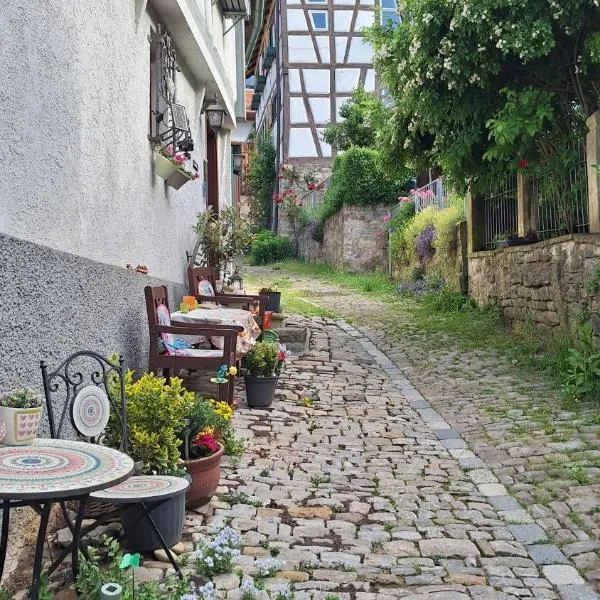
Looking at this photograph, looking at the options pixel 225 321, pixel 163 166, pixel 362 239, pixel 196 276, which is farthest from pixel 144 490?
pixel 362 239

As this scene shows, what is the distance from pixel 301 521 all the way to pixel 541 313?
4.80 metres

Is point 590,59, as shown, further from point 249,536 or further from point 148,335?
point 249,536

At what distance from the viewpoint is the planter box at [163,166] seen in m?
5.67

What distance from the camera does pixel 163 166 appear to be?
5.74m

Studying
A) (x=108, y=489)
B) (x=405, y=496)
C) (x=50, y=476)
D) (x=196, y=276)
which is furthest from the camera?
(x=196, y=276)

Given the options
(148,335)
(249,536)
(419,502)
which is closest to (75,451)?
(249,536)

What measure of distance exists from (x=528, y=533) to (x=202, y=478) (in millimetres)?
1634

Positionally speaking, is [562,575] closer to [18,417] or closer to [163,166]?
[18,417]

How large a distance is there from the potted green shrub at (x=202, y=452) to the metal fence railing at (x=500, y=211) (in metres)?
6.03

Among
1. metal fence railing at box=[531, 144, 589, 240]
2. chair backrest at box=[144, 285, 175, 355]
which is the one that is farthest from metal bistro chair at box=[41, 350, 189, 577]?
metal fence railing at box=[531, 144, 589, 240]

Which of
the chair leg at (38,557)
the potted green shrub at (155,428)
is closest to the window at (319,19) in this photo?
the potted green shrub at (155,428)

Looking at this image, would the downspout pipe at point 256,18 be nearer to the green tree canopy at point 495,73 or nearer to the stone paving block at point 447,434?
the green tree canopy at point 495,73

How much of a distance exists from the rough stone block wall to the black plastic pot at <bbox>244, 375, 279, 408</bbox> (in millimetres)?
2889

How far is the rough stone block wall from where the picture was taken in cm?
631
